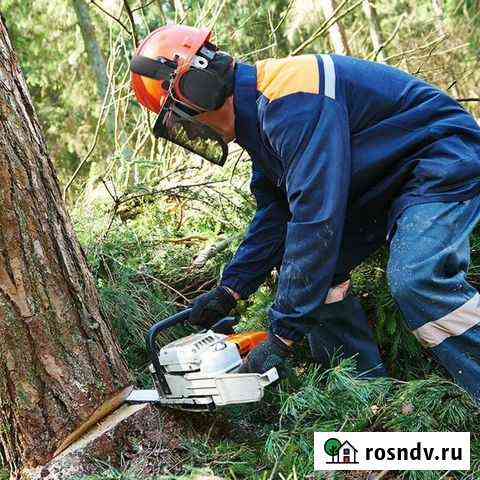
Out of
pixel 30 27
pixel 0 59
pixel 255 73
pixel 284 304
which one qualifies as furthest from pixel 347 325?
pixel 30 27

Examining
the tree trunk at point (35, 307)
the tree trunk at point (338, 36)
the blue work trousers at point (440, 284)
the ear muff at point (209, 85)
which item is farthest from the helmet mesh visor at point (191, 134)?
the tree trunk at point (338, 36)

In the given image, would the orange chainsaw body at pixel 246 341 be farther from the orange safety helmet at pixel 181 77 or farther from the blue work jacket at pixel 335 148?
the orange safety helmet at pixel 181 77

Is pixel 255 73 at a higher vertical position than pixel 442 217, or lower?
higher

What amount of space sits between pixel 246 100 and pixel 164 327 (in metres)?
0.97

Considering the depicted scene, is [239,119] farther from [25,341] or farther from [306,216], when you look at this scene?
[25,341]

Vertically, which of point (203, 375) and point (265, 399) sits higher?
point (203, 375)

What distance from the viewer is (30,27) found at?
10.4 m

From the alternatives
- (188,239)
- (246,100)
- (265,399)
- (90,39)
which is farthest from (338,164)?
(90,39)

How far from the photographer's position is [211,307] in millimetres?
2768

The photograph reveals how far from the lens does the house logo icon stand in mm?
2059

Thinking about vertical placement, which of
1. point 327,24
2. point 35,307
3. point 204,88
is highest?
point 327,24

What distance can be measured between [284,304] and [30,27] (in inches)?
379

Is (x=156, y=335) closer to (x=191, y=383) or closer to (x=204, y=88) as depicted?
(x=191, y=383)

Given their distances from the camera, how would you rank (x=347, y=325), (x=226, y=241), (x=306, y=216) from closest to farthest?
(x=306, y=216), (x=347, y=325), (x=226, y=241)
